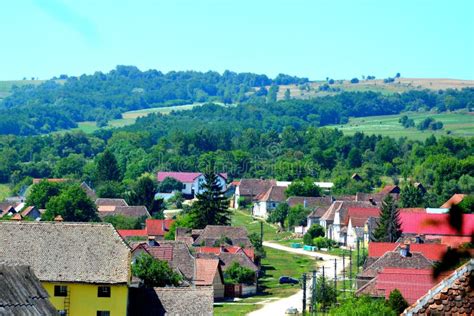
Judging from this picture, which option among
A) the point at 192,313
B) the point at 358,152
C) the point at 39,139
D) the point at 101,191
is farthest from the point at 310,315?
the point at 39,139

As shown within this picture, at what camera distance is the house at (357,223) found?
8100cm

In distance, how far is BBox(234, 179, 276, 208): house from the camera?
112 meters

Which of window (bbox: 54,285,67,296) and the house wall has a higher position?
window (bbox: 54,285,67,296)

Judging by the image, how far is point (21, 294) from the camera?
26203 millimetres

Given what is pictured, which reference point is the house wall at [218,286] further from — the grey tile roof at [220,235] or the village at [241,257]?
the grey tile roof at [220,235]

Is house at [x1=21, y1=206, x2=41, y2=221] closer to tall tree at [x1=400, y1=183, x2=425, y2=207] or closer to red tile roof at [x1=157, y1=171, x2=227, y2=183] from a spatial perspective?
tall tree at [x1=400, y1=183, x2=425, y2=207]

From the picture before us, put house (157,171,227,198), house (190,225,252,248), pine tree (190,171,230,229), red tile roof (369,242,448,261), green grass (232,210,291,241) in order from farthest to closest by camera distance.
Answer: house (157,171,227,198) → green grass (232,210,291,241) → pine tree (190,171,230,229) → house (190,225,252,248) → red tile roof (369,242,448,261)

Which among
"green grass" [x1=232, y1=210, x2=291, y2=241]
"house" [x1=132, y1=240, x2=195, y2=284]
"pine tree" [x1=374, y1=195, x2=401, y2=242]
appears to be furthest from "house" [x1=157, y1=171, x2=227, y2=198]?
"house" [x1=132, y1=240, x2=195, y2=284]

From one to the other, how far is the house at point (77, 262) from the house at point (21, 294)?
612 cm

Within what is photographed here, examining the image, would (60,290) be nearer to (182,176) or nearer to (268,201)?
(268,201)

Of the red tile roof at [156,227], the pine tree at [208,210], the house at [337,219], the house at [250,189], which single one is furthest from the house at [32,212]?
the house at [250,189]

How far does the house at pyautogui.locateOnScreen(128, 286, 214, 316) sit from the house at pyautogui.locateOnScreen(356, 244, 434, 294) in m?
17.2

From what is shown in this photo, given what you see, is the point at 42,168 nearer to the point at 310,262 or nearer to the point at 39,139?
the point at 39,139

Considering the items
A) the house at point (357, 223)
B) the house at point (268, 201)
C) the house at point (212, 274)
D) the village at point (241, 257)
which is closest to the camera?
the village at point (241, 257)
